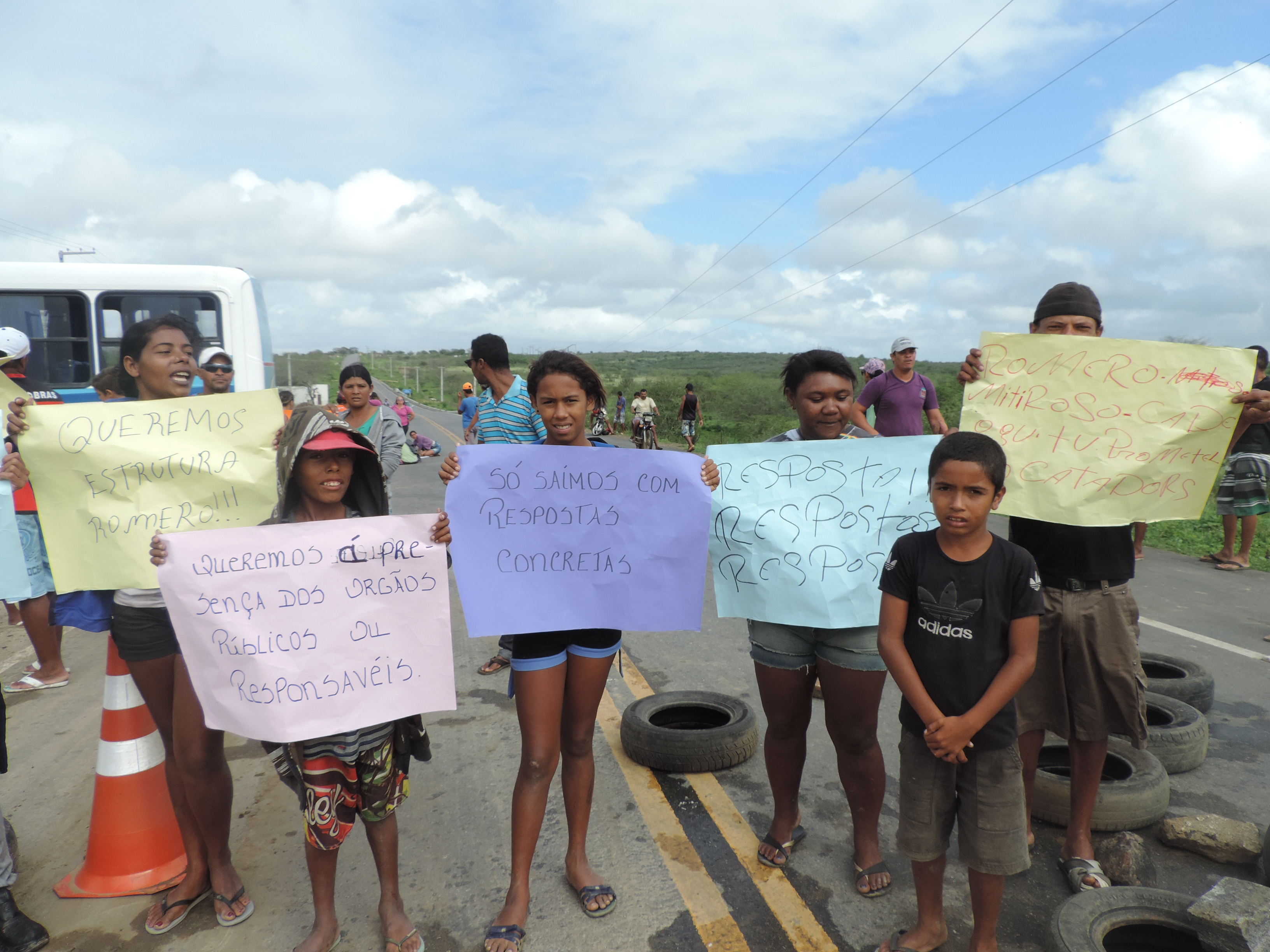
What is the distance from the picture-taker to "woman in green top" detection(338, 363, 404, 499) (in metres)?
6.76

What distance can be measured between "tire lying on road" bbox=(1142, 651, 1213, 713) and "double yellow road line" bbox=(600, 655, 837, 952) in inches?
106

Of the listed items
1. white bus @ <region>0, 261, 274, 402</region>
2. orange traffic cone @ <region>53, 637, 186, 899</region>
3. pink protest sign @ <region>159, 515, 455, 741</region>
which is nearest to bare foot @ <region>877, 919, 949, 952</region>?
pink protest sign @ <region>159, 515, 455, 741</region>

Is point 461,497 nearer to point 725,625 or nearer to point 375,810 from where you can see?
point 375,810

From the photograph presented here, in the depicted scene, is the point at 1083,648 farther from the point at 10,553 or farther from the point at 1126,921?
the point at 10,553

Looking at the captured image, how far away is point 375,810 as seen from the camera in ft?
9.14

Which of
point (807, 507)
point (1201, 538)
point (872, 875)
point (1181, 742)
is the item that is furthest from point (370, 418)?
point (1201, 538)

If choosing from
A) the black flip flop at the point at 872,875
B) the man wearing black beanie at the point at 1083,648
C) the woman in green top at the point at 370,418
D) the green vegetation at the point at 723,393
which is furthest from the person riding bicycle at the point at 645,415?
the black flip flop at the point at 872,875

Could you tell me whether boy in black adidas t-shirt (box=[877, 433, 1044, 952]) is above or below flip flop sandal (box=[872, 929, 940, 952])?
above

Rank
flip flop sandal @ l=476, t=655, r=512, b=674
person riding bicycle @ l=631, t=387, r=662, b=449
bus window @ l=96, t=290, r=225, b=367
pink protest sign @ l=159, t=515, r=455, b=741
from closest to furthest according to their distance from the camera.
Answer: pink protest sign @ l=159, t=515, r=455, b=741 → flip flop sandal @ l=476, t=655, r=512, b=674 → bus window @ l=96, t=290, r=225, b=367 → person riding bicycle @ l=631, t=387, r=662, b=449

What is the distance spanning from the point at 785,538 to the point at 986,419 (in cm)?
97

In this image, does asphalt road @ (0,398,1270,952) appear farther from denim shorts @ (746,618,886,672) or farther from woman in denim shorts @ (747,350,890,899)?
denim shorts @ (746,618,886,672)

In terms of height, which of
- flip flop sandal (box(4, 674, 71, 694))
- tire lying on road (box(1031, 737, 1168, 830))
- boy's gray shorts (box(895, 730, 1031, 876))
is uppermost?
boy's gray shorts (box(895, 730, 1031, 876))

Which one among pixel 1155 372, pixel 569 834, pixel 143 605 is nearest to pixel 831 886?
pixel 569 834

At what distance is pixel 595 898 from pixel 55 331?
10.9 m
